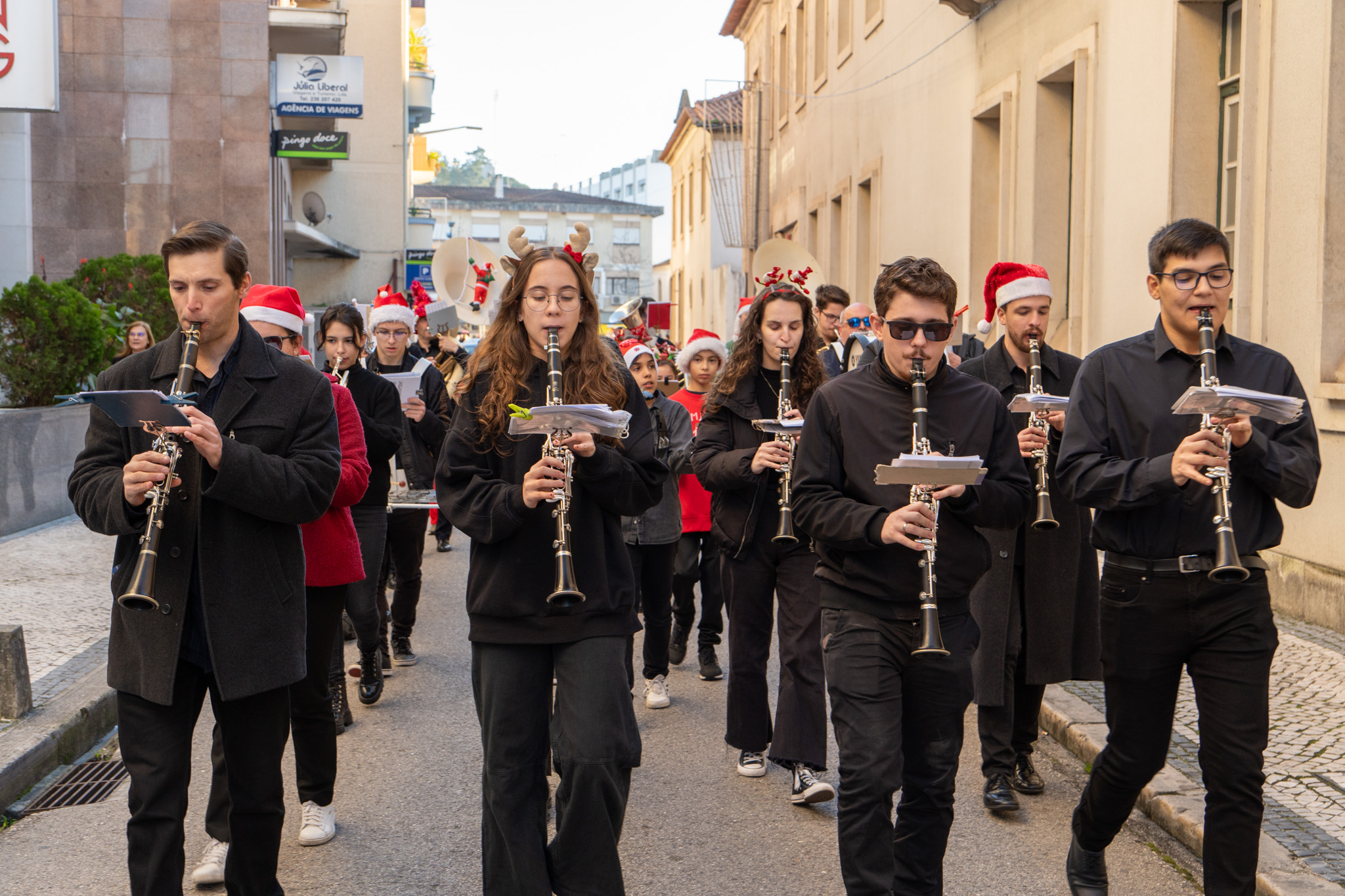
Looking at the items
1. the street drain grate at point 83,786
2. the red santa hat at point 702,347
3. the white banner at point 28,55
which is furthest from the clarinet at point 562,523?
the white banner at point 28,55

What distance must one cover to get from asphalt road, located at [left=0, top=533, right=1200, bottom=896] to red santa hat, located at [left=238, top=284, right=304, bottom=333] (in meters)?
1.98

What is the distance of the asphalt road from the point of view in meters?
4.68

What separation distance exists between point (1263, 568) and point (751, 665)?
2437 millimetres

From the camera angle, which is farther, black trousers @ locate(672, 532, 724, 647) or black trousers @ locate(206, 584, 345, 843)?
black trousers @ locate(672, 532, 724, 647)

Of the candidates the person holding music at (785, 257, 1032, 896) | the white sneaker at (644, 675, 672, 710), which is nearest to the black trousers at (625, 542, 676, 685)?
the white sneaker at (644, 675, 672, 710)

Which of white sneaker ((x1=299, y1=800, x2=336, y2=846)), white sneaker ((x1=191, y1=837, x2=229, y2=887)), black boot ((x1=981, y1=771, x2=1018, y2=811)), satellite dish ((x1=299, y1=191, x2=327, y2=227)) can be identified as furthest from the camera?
satellite dish ((x1=299, y1=191, x2=327, y2=227))

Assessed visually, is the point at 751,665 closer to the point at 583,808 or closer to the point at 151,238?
the point at 583,808

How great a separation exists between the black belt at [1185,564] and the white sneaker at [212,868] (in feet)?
9.99

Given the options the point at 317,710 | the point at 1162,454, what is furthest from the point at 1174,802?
the point at 317,710

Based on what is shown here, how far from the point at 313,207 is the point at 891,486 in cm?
3493

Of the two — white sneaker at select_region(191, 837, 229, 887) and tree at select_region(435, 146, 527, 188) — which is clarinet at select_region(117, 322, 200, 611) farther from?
tree at select_region(435, 146, 527, 188)

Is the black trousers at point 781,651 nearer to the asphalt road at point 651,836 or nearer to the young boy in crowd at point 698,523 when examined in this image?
the asphalt road at point 651,836

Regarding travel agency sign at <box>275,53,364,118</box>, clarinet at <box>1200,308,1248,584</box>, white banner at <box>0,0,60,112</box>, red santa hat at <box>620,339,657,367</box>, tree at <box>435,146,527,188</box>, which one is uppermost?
tree at <box>435,146,527,188</box>

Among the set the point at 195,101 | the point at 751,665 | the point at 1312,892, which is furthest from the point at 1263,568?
the point at 195,101
